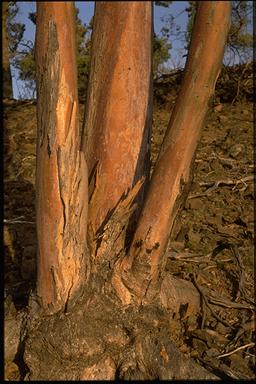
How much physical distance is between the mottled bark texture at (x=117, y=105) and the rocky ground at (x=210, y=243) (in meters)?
0.38

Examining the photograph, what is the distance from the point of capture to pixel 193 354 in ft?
8.57

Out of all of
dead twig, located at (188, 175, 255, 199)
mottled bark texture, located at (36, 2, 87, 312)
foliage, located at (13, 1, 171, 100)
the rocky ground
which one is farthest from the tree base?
foliage, located at (13, 1, 171, 100)

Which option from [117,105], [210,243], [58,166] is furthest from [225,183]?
[58,166]

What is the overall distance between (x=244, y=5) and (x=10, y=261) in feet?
13.5

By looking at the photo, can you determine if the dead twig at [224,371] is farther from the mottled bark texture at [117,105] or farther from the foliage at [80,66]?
the foliage at [80,66]

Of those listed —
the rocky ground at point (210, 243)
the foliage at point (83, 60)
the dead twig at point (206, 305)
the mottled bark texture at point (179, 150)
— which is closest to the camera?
the mottled bark texture at point (179, 150)

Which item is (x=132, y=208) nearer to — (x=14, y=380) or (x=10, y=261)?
(x=14, y=380)

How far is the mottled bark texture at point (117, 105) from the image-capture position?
6.79ft

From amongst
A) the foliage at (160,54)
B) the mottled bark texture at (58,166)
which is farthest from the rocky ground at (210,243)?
the foliage at (160,54)

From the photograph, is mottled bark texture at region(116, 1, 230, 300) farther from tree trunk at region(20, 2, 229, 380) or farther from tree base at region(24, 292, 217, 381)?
tree base at region(24, 292, 217, 381)

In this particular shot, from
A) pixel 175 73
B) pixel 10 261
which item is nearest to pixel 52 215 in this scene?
pixel 10 261

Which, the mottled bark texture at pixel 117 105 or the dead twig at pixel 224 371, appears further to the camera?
the dead twig at pixel 224 371

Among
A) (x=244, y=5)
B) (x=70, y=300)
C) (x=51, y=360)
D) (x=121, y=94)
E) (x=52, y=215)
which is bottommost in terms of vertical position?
(x=51, y=360)

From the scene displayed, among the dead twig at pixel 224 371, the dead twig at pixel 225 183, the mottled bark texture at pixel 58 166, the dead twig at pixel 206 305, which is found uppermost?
the mottled bark texture at pixel 58 166
